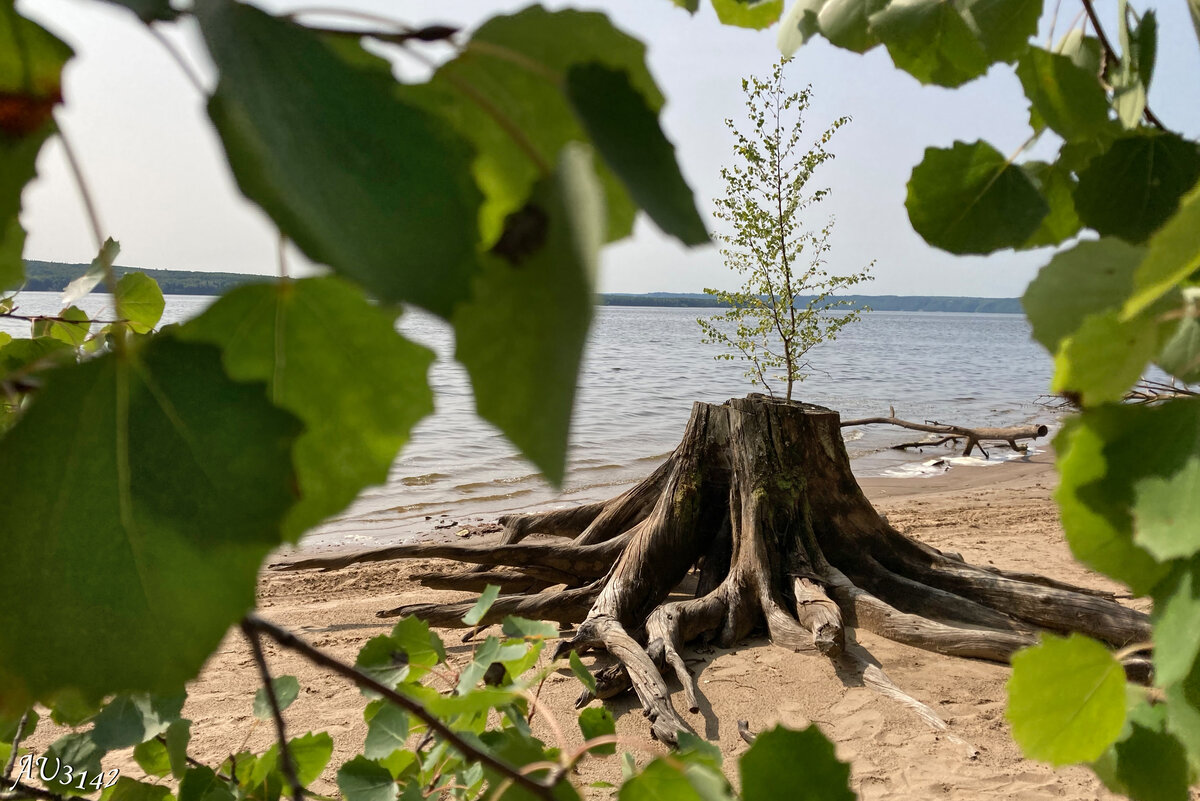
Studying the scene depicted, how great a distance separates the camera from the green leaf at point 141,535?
0.22 meters

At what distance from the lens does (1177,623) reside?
306 millimetres

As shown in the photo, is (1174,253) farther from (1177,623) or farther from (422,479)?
(422,479)

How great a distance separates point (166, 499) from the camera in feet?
0.75

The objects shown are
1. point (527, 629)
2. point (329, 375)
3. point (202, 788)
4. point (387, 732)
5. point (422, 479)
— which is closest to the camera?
point (329, 375)

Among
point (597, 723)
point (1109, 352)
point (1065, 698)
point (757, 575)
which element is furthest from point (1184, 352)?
point (757, 575)

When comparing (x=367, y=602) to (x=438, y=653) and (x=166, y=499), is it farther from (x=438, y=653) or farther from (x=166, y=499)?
(x=166, y=499)

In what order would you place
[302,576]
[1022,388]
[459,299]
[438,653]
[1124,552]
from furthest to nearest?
[1022,388], [302,576], [438,653], [1124,552], [459,299]

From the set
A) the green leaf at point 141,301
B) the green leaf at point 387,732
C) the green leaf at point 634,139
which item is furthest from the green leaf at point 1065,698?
the green leaf at point 141,301

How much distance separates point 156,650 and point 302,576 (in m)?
7.14

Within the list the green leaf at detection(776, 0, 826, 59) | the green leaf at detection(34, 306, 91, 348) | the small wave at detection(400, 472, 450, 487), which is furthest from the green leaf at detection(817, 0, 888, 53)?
the small wave at detection(400, 472, 450, 487)

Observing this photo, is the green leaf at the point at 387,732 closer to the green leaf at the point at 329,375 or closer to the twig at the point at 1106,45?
the green leaf at the point at 329,375

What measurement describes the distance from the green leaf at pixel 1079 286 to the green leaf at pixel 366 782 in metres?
0.86

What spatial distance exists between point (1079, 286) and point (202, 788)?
0.95 metres

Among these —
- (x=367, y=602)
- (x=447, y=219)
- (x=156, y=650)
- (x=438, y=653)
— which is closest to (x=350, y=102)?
(x=447, y=219)
